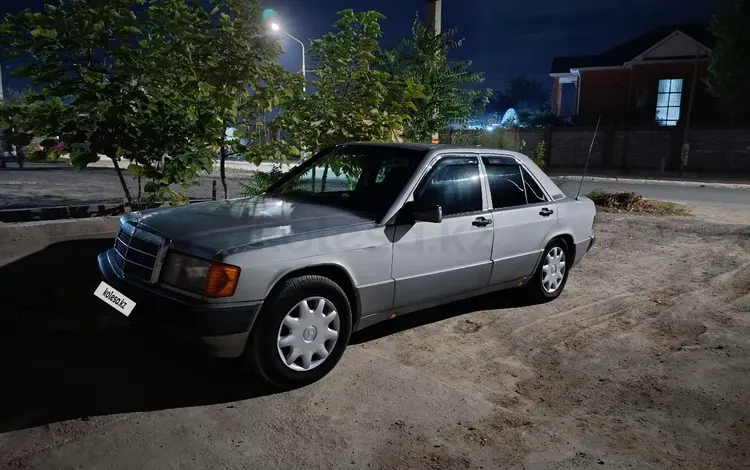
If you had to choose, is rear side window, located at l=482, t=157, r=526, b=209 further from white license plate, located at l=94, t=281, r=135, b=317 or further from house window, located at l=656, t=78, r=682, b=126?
house window, located at l=656, t=78, r=682, b=126

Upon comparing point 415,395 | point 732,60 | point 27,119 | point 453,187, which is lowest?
point 415,395

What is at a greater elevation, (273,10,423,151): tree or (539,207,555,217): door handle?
(273,10,423,151): tree

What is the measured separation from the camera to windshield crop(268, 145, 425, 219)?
4352 mm

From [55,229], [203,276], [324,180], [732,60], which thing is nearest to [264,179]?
[324,180]

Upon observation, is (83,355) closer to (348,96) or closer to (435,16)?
(348,96)

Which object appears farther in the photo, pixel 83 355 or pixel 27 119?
pixel 27 119

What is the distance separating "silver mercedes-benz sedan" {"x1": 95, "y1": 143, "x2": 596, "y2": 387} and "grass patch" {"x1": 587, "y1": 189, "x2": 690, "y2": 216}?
788cm

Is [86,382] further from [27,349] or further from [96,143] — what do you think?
[96,143]

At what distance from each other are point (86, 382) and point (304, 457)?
1.68 meters

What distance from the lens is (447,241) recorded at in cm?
443

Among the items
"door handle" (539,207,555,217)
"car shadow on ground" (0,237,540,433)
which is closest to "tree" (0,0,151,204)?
"car shadow on ground" (0,237,540,433)

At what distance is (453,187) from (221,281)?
2.16 m

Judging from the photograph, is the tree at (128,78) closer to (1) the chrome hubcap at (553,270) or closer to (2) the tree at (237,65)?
(2) the tree at (237,65)

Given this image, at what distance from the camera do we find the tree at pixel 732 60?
2750 centimetres
